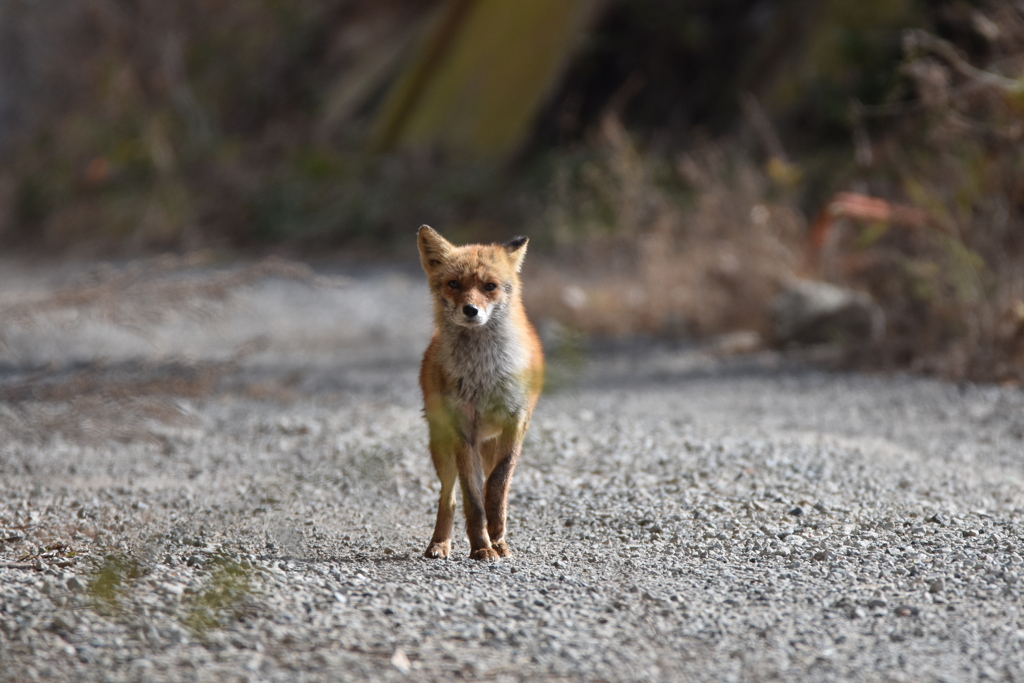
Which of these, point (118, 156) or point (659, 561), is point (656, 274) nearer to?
point (659, 561)

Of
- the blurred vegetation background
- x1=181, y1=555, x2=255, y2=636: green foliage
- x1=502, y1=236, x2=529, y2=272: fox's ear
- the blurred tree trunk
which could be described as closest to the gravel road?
x1=181, y1=555, x2=255, y2=636: green foliage

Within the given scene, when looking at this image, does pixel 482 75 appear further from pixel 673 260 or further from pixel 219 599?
pixel 219 599

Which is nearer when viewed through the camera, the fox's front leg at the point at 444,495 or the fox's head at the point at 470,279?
the fox's head at the point at 470,279

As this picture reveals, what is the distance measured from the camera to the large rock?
26.0ft

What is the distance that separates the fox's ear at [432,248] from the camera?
362 cm

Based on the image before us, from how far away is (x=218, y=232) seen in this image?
15.1 meters

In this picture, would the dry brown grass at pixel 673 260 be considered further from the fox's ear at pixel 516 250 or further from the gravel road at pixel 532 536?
the fox's ear at pixel 516 250

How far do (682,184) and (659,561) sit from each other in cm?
968

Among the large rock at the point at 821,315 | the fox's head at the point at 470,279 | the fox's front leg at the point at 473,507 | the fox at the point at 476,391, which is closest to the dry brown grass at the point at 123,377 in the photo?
the fox's head at the point at 470,279

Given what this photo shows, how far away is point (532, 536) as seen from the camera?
12.7 ft

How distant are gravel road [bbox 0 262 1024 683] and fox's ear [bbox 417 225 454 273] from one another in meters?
1.02

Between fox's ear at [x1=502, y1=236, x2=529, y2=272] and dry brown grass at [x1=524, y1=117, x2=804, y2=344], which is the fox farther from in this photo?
dry brown grass at [x1=524, y1=117, x2=804, y2=344]

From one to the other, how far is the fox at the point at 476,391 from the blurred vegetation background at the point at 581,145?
412cm

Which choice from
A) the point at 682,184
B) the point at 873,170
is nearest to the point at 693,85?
the point at 682,184
